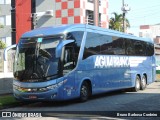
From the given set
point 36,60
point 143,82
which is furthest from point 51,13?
point 36,60

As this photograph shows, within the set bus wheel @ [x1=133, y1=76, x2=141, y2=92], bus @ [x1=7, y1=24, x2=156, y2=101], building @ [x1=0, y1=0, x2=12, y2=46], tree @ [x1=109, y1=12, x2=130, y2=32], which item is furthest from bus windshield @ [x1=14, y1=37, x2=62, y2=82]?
tree @ [x1=109, y1=12, x2=130, y2=32]

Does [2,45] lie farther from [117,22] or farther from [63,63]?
[63,63]

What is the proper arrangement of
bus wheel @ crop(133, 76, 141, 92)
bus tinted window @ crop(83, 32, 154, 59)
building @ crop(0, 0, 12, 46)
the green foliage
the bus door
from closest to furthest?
the bus door
bus tinted window @ crop(83, 32, 154, 59)
bus wheel @ crop(133, 76, 141, 92)
building @ crop(0, 0, 12, 46)
the green foliage

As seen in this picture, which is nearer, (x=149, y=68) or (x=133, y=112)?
(x=133, y=112)

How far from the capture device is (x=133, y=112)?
12.7 metres

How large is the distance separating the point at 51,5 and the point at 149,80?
1191 cm

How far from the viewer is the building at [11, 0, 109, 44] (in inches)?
1217

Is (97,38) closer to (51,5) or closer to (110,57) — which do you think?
(110,57)

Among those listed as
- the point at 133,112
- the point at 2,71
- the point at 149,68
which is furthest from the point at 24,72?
the point at 149,68

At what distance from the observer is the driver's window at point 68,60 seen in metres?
15.3

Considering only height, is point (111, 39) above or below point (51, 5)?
below

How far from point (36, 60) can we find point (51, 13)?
1727 cm

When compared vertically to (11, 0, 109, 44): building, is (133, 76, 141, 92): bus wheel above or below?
below

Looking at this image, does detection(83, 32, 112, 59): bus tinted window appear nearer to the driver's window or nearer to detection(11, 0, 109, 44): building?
the driver's window
